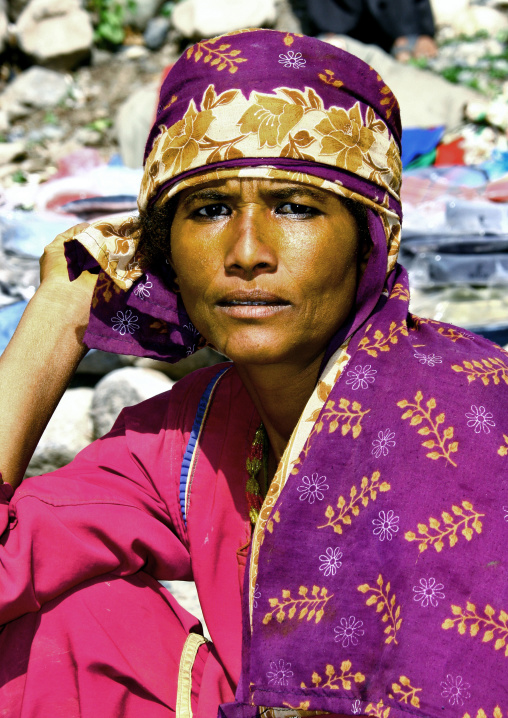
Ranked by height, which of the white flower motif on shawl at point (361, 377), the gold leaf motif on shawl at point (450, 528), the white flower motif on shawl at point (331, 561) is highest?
the white flower motif on shawl at point (361, 377)

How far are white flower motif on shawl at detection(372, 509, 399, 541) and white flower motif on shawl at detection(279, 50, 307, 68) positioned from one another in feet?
3.02

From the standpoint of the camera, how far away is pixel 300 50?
159cm

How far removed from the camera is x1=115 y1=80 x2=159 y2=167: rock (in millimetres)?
6246

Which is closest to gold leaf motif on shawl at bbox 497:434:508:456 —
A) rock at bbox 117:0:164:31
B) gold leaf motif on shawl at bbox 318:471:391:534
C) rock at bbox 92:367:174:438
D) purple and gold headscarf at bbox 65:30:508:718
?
purple and gold headscarf at bbox 65:30:508:718

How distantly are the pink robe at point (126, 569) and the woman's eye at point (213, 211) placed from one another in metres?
0.53

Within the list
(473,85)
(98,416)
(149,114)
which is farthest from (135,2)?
(98,416)

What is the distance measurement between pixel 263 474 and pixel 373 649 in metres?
0.58

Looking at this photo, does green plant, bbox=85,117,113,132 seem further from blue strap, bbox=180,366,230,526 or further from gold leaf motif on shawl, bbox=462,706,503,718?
gold leaf motif on shawl, bbox=462,706,503,718

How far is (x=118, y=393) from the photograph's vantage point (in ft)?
11.6

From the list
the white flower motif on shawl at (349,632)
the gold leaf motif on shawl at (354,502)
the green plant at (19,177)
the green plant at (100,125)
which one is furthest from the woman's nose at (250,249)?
the green plant at (100,125)

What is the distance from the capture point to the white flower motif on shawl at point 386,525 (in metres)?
1.48

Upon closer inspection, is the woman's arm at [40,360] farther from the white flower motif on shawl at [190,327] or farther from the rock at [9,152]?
the rock at [9,152]

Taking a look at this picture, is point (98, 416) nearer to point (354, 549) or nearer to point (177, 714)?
point (177, 714)

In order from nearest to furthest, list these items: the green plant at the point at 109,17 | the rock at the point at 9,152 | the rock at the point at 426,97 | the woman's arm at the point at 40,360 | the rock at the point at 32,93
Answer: the woman's arm at the point at 40,360 → the rock at the point at 426,97 → the rock at the point at 9,152 → the rock at the point at 32,93 → the green plant at the point at 109,17
